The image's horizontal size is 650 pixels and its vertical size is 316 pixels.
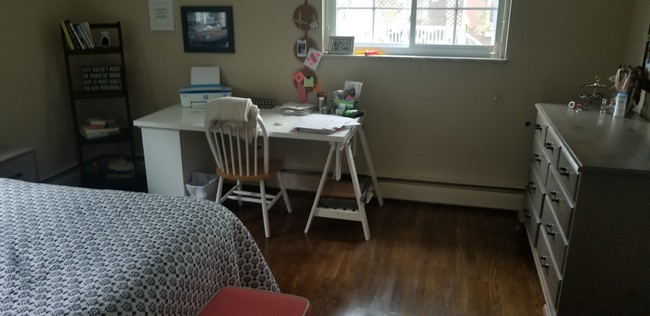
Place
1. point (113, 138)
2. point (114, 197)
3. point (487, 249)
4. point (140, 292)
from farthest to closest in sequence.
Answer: point (113, 138) → point (487, 249) → point (114, 197) → point (140, 292)

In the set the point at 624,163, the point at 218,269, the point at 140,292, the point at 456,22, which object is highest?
Answer: the point at 456,22

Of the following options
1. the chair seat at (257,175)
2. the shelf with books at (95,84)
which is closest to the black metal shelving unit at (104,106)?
the shelf with books at (95,84)

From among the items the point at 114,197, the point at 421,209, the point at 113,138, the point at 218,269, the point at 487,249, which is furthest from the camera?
the point at 113,138

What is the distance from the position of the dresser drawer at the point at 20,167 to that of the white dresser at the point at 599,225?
2.79 meters

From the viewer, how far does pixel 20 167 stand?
2.79 metres

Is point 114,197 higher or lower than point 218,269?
higher

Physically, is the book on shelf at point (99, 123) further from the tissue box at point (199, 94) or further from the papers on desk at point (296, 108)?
the papers on desk at point (296, 108)

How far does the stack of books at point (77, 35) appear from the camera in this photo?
11.0ft


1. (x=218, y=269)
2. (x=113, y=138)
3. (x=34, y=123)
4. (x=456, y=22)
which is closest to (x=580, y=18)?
(x=456, y=22)

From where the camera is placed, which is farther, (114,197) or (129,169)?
(129,169)

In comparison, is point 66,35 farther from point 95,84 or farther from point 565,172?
point 565,172

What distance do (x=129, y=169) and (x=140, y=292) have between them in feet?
8.45

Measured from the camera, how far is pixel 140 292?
1.36 metres

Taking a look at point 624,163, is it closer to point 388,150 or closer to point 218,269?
point 218,269
